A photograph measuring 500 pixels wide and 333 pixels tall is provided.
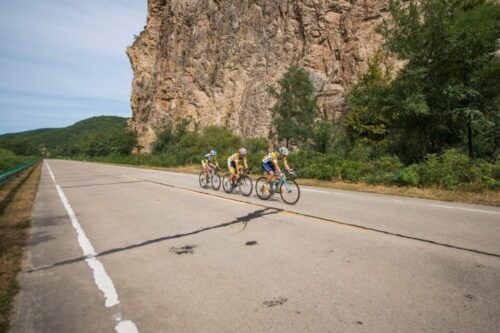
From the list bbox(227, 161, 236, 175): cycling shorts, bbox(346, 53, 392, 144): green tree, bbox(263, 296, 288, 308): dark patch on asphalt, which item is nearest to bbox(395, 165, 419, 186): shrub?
bbox(227, 161, 236, 175): cycling shorts

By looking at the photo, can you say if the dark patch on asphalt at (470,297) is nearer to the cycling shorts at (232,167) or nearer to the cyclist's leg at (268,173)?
the cyclist's leg at (268,173)

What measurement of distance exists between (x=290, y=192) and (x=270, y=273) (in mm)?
5473

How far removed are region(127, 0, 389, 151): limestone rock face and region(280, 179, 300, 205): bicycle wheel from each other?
27.3 meters

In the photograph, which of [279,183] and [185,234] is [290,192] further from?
[185,234]

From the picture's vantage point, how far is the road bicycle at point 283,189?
9102 mm

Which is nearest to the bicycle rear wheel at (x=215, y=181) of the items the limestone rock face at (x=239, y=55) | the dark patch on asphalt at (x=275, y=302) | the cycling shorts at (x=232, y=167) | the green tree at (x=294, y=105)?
the cycling shorts at (x=232, y=167)

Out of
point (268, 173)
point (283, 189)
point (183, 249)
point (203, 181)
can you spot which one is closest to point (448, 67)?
point (268, 173)

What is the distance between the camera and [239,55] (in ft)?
151

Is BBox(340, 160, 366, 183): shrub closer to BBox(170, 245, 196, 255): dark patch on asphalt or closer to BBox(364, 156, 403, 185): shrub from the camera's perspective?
BBox(364, 156, 403, 185): shrub

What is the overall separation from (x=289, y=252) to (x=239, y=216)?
287cm

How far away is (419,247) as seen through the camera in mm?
4598

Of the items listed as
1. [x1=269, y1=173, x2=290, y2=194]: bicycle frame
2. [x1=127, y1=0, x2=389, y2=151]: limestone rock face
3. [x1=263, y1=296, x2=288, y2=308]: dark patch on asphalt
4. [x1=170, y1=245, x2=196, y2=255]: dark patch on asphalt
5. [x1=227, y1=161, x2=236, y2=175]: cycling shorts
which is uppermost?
[x1=127, y1=0, x2=389, y2=151]: limestone rock face

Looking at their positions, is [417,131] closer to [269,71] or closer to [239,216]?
[239,216]

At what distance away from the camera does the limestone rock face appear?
35.2 m
